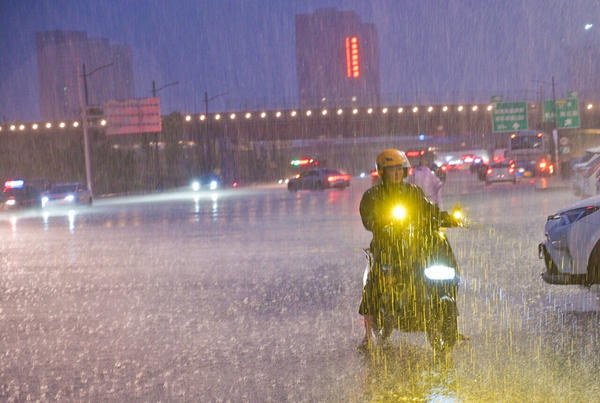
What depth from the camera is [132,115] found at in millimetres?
52562

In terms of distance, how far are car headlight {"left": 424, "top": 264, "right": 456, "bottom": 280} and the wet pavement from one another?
0.69 m

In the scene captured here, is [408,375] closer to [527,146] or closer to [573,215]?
[573,215]

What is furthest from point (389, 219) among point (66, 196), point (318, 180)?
point (318, 180)

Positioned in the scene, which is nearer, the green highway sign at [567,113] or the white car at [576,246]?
the white car at [576,246]

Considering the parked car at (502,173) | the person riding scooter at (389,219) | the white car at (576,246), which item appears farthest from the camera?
the parked car at (502,173)

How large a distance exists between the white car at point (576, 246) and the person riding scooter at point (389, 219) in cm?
249

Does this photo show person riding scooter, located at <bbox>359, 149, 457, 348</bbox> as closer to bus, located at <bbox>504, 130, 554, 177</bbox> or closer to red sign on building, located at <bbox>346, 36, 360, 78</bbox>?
bus, located at <bbox>504, 130, 554, 177</bbox>

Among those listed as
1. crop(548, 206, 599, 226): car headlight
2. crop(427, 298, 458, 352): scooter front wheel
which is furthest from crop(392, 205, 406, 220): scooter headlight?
crop(548, 206, 599, 226): car headlight

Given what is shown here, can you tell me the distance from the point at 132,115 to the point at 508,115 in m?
26.9

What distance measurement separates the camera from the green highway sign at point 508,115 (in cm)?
5800

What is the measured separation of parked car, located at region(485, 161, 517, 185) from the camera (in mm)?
46000

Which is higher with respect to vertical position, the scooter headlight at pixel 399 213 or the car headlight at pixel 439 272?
the scooter headlight at pixel 399 213

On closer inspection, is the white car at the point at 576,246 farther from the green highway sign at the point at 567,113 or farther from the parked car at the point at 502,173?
the green highway sign at the point at 567,113

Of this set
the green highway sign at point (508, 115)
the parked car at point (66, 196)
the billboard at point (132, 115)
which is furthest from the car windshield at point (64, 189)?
the green highway sign at point (508, 115)
